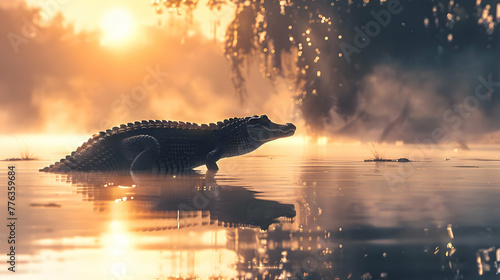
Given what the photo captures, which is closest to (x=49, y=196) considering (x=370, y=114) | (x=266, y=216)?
(x=266, y=216)

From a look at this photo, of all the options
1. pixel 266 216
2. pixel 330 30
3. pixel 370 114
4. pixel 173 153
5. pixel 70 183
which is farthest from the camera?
Answer: pixel 370 114

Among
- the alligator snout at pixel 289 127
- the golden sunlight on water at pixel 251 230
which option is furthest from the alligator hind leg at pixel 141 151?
the golden sunlight on water at pixel 251 230

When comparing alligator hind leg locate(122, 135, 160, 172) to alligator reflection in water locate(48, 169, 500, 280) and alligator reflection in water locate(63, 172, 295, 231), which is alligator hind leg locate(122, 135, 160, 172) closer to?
alligator reflection in water locate(63, 172, 295, 231)

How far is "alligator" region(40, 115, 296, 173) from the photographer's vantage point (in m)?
14.4

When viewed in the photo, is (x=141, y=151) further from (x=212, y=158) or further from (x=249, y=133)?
(x=249, y=133)

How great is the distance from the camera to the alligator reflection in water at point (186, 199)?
6.91m

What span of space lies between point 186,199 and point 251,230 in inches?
112

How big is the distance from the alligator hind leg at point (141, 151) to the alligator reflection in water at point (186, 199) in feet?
4.87

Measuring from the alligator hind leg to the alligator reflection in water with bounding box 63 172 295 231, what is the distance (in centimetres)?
148

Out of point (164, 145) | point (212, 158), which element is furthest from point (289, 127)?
point (164, 145)

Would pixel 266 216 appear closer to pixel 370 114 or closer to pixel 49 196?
pixel 49 196

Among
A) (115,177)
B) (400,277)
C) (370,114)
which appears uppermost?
(370,114)

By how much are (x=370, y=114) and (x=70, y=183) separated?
16379 millimetres

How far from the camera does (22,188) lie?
34.0 ft
